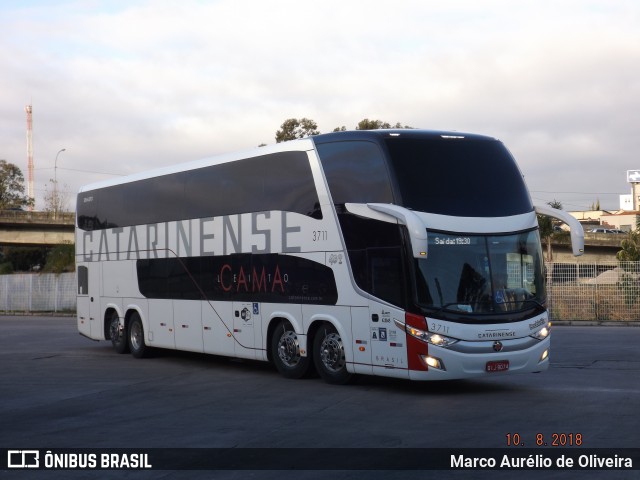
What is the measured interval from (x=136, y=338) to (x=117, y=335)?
3.40 ft

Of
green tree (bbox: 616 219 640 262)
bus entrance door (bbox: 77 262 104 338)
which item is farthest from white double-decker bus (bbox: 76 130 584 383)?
green tree (bbox: 616 219 640 262)

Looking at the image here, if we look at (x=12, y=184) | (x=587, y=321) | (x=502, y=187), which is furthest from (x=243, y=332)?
(x=12, y=184)

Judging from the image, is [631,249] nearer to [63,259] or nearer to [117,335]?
[117,335]

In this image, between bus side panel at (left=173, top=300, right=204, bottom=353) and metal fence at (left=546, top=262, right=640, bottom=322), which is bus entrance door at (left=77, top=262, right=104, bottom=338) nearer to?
bus side panel at (left=173, top=300, right=204, bottom=353)

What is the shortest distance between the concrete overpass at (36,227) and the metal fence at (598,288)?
44.0 m

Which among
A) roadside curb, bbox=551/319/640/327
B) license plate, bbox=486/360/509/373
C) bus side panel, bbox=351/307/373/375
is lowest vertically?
roadside curb, bbox=551/319/640/327

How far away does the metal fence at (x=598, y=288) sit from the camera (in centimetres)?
3341

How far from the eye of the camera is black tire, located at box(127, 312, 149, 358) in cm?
2223

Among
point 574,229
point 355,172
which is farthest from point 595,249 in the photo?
point 355,172

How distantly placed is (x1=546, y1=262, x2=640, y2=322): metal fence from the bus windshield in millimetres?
19113

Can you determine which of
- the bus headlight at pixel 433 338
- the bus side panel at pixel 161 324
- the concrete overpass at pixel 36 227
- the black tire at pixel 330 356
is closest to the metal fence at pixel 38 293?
the concrete overpass at pixel 36 227

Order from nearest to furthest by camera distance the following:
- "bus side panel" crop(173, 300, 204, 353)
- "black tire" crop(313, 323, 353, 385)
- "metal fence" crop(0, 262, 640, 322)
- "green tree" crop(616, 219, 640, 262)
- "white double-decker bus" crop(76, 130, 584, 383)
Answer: "white double-decker bus" crop(76, 130, 584, 383)
"black tire" crop(313, 323, 353, 385)
"bus side panel" crop(173, 300, 204, 353)
"metal fence" crop(0, 262, 640, 322)
"green tree" crop(616, 219, 640, 262)

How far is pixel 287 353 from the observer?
17.2 meters

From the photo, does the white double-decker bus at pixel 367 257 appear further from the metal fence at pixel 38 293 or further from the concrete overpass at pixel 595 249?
the concrete overpass at pixel 595 249
